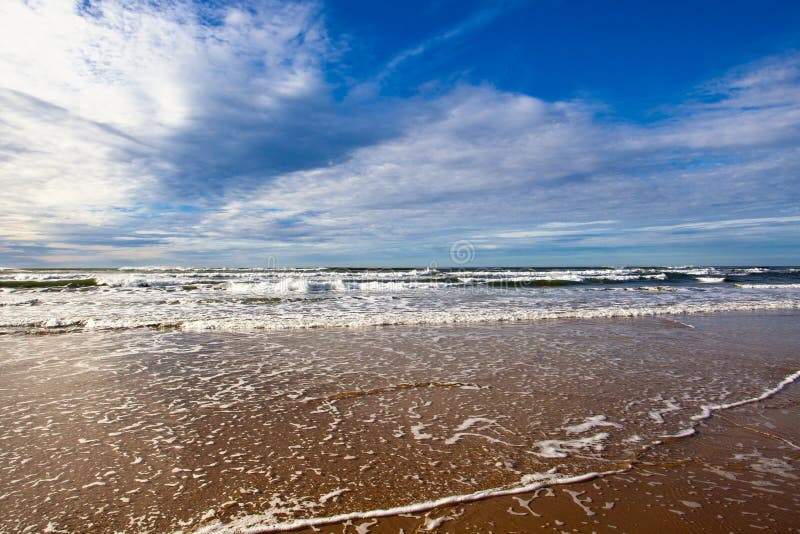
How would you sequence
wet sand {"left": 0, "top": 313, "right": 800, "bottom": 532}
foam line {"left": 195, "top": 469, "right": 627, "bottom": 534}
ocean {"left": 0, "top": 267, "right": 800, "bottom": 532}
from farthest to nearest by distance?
ocean {"left": 0, "top": 267, "right": 800, "bottom": 532} → wet sand {"left": 0, "top": 313, "right": 800, "bottom": 532} → foam line {"left": 195, "top": 469, "right": 627, "bottom": 534}

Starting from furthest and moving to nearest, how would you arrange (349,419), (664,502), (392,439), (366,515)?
(349,419), (392,439), (664,502), (366,515)

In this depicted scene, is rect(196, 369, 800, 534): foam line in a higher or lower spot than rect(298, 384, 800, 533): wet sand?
higher

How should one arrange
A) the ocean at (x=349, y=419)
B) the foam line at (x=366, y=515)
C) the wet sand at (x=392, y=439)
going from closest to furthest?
the foam line at (x=366, y=515) → the wet sand at (x=392, y=439) → the ocean at (x=349, y=419)

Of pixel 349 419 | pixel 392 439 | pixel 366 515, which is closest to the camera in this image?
pixel 366 515

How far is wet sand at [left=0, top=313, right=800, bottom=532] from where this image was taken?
371 centimetres

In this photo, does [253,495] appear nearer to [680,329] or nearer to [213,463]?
[213,463]

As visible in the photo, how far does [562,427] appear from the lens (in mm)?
5652

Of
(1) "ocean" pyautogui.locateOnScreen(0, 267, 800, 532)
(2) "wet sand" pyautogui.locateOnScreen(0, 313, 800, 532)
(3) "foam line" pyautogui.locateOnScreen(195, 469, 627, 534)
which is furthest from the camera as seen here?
(1) "ocean" pyautogui.locateOnScreen(0, 267, 800, 532)

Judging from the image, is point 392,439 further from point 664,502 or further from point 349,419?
point 664,502

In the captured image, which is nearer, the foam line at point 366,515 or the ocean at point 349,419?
the foam line at point 366,515

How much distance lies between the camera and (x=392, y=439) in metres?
5.27

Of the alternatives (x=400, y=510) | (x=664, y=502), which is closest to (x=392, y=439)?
(x=400, y=510)

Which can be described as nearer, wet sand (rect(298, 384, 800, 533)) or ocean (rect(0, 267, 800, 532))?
wet sand (rect(298, 384, 800, 533))

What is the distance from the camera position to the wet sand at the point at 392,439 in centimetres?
371
